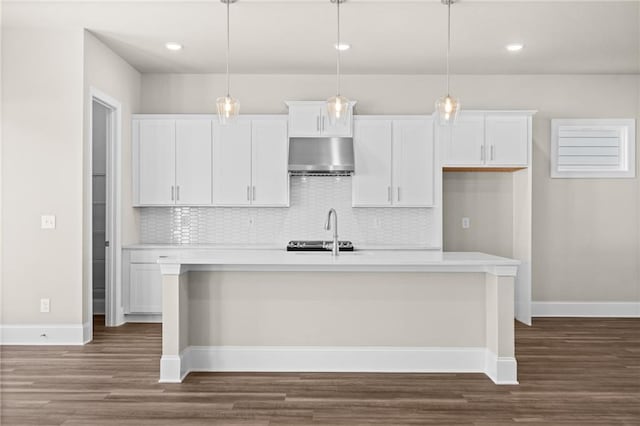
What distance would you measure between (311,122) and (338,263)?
2.73 m

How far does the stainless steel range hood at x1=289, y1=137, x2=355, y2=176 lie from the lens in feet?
19.1

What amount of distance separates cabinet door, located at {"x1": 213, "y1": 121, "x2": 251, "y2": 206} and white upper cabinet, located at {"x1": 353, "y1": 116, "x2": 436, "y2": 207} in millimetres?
1288

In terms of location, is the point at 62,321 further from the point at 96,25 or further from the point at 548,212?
the point at 548,212

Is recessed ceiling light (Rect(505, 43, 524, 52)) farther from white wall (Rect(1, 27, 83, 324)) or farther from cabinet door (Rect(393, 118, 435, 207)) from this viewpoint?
white wall (Rect(1, 27, 83, 324))

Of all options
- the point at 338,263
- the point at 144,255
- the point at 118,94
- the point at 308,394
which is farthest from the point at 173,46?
the point at 308,394

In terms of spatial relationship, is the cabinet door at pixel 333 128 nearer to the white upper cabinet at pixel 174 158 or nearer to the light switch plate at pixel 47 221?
the white upper cabinet at pixel 174 158

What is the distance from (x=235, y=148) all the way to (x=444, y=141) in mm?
2419

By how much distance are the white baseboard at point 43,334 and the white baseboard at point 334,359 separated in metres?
1.50

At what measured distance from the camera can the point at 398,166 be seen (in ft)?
19.6

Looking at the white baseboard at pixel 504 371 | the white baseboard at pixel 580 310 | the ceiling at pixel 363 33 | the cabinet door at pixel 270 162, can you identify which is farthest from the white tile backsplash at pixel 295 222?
the white baseboard at pixel 504 371

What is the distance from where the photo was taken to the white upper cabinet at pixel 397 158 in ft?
19.6

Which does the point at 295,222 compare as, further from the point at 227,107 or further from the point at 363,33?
the point at 227,107

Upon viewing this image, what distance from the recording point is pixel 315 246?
580 centimetres

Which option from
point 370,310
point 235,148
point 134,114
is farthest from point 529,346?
point 134,114
